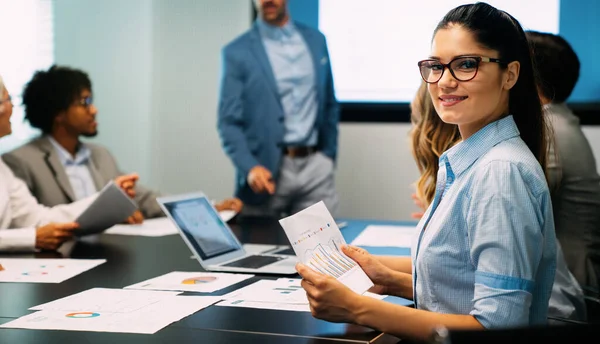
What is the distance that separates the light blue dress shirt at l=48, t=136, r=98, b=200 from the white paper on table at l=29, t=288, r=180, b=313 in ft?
5.97

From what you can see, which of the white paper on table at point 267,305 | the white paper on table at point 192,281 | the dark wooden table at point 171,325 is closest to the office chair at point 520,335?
the dark wooden table at point 171,325

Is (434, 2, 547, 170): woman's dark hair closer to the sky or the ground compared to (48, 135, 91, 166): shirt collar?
closer to the sky

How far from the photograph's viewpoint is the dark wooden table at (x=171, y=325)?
1.51 meters

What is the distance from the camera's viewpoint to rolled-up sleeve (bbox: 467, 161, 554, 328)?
1.36m

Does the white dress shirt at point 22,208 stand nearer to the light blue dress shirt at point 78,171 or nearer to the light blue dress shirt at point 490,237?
the light blue dress shirt at point 78,171

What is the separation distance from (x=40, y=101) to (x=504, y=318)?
Answer: 3.03 meters

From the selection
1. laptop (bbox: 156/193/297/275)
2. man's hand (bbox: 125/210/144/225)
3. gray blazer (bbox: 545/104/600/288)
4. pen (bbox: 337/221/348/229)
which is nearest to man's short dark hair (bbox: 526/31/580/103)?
gray blazer (bbox: 545/104/600/288)

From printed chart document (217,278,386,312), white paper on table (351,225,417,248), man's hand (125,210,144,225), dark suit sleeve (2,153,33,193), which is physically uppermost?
printed chart document (217,278,386,312)

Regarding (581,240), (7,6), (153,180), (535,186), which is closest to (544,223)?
(535,186)

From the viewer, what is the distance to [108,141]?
567cm

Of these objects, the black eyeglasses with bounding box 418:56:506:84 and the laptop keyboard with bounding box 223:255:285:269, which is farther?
the laptop keyboard with bounding box 223:255:285:269

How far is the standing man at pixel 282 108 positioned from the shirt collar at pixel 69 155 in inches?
29.5

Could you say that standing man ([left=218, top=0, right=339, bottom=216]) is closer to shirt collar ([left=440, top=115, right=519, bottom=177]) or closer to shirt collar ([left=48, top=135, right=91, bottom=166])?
shirt collar ([left=48, top=135, right=91, bottom=166])

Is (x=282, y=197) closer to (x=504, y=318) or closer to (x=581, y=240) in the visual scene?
(x=581, y=240)
